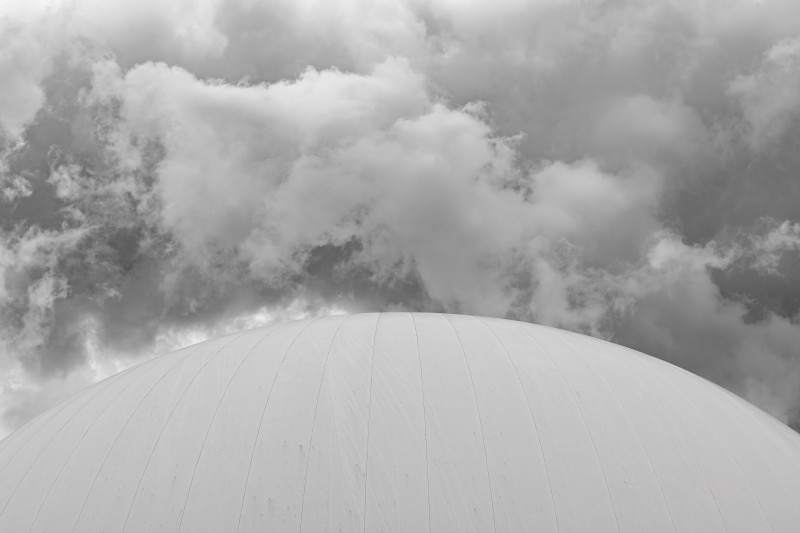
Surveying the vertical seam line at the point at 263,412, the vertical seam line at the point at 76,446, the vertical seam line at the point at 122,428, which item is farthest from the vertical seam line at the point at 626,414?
the vertical seam line at the point at 76,446

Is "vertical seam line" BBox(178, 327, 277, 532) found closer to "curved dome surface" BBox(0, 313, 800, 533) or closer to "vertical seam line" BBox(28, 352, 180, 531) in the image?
"curved dome surface" BBox(0, 313, 800, 533)

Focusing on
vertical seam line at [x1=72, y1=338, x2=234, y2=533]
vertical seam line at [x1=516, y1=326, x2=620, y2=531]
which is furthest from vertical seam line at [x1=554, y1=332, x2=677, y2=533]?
vertical seam line at [x1=72, y1=338, x2=234, y2=533]

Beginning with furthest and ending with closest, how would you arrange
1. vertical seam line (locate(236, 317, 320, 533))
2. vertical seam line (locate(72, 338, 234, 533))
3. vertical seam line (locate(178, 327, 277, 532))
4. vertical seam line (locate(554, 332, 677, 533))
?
1. vertical seam line (locate(72, 338, 234, 533))
2. vertical seam line (locate(554, 332, 677, 533))
3. vertical seam line (locate(178, 327, 277, 532))
4. vertical seam line (locate(236, 317, 320, 533))

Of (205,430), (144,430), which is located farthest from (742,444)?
(144,430)

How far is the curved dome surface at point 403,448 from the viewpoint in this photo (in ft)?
46.9

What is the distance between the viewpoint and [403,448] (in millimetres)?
15016

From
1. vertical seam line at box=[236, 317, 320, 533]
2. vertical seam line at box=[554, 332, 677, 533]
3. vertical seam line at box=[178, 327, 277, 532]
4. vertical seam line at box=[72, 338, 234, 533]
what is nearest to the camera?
vertical seam line at box=[236, 317, 320, 533]

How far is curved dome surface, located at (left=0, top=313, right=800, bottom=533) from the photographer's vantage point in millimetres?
14297

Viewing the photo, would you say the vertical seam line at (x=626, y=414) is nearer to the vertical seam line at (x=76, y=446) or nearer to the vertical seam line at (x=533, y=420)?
the vertical seam line at (x=533, y=420)

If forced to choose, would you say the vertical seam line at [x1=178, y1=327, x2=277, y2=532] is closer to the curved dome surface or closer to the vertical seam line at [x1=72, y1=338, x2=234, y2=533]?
the curved dome surface

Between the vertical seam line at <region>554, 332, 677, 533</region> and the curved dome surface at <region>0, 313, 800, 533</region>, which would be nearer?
the curved dome surface at <region>0, 313, 800, 533</region>

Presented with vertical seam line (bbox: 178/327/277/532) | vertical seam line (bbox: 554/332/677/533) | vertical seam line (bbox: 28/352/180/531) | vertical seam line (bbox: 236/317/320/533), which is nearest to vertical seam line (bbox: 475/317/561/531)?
vertical seam line (bbox: 554/332/677/533)

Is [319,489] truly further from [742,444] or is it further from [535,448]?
[742,444]

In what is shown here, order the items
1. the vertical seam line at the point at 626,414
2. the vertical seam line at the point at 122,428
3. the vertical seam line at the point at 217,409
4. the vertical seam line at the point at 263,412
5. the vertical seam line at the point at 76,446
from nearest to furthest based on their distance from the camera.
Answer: the vertical seam line at the point at 263,412 → the vertical seam line at the point at 217,409 → the vertical seam line at the point at 626,414 → the vertical seam line at the point at 122,428 → the vertical seam line at the point at 76,446
